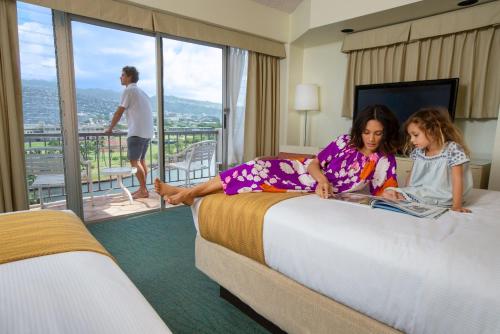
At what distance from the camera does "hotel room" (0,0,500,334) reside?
0.85 meters

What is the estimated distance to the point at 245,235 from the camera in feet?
4.67

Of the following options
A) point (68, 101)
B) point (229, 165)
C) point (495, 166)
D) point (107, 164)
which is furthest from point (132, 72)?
point (495, 166)

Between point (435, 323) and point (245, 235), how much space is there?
2.61ft

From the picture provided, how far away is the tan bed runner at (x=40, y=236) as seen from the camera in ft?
2.94

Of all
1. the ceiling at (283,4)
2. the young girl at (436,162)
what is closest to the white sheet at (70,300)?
the young girl at (436,162)

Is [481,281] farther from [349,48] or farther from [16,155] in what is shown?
[349,48]

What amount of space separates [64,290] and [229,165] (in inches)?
139

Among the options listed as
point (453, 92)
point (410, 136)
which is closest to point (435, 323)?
point (410, 136)

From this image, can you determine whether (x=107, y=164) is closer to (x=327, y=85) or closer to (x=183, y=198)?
(x=183, y=198)

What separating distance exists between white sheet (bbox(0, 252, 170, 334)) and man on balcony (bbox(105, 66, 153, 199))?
107 inches

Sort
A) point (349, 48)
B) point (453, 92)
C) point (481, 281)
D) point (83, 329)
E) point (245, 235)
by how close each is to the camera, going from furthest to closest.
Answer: point (349, 48)
point (453, 92)
point (245, 235)
point (481, 281)
point (83, 329)

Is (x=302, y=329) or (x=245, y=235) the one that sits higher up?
(x=245, y=235)

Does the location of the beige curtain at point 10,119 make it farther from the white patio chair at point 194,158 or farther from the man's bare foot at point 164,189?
the white patio chair at point 194,158

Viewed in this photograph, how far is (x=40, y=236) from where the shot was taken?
Answer: 100 centimetres
